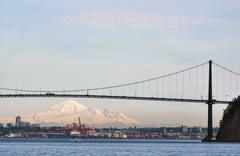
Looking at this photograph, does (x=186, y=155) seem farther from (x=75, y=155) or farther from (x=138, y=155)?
(x=75, y=155)

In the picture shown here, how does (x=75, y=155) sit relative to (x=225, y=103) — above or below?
below

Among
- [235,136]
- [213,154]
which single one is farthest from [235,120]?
[213,154]

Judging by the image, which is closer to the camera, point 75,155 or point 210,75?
point 75,155

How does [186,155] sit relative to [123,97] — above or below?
below

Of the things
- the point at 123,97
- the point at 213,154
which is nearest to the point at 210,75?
the point at 123,97

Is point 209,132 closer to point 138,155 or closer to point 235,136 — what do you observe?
point 235,136

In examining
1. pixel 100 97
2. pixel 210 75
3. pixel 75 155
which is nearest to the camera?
pixel 75 155

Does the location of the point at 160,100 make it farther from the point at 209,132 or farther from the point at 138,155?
the point at 138,155

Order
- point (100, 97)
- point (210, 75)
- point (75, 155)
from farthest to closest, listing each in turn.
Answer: point (210, 75) → point (100, 97) → point (75, 155)

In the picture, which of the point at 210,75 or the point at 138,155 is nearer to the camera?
the point at 138,155
